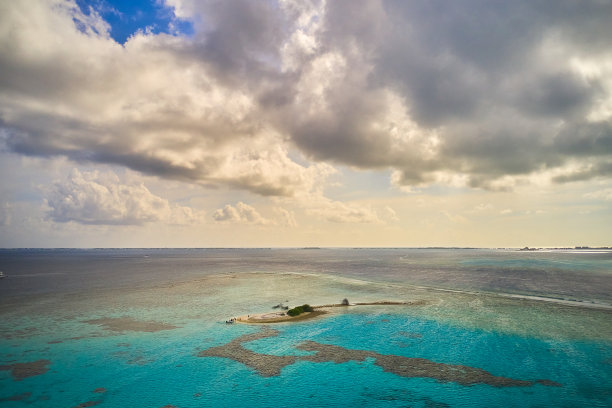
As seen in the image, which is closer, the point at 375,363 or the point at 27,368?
the point at 27,368

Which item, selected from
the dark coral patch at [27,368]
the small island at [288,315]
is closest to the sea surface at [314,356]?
the dark coral patch at [27,368]

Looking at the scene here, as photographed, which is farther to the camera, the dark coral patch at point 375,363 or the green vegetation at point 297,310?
the green vegetation at point 297,310

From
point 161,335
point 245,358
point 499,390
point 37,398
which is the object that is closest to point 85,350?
point 161,335

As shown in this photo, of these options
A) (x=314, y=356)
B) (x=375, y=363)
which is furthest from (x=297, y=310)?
(x=375, y=363)

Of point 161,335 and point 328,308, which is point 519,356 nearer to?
point 328,308

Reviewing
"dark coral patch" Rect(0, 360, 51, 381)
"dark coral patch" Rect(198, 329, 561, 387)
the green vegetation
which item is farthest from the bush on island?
"dark coral patch" Rect(0, 360, 51, 381)

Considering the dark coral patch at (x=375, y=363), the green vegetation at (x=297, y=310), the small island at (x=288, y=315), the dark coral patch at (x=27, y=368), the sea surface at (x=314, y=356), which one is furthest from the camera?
the green vegetation at (x=297, y=310)

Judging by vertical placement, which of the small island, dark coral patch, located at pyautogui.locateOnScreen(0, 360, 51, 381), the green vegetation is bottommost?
dark coral patch, located at pyautogui.locateOnScreen(0, 360, 51, 381)

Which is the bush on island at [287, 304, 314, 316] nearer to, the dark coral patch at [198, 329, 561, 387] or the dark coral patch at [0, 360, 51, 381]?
the dark coral patch at [198, 329, 561, 387]

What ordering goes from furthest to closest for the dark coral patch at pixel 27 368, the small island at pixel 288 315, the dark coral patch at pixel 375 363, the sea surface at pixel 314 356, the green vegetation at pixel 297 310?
the green vegetation at pixel 297 310
the small island at pixel 288 315
the dark coral patch at pixel 27 368
the dark coral patch at pixel 375 363
the sea surface at pixel 314 356

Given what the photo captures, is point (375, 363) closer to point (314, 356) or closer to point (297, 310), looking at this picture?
point (314, 356)

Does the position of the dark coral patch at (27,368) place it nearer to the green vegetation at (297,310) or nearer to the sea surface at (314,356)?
the sea surface at (314,356)
